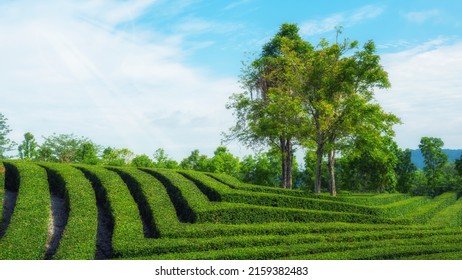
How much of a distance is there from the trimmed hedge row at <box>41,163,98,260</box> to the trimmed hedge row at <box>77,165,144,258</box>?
2.11 feet

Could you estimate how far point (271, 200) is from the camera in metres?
25.6

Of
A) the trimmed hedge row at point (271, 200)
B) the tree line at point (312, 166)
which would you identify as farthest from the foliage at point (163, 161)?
the trimmed hedge row at point (271, 200)

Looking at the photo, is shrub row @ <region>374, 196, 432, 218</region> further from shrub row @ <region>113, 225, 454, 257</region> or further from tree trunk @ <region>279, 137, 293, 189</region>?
tree trunk @ <region>279, 137, 293, 189</region>

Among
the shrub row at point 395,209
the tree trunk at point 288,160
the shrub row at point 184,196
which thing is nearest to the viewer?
the shrub row at point 184,196

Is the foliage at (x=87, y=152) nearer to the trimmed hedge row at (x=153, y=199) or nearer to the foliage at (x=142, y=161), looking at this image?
the foliage at (x=142, y=161)

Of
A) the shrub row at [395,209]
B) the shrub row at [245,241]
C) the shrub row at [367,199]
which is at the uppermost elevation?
the shrub row at [367,199]

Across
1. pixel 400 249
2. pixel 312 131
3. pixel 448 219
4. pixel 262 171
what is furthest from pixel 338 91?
pixel 262 171

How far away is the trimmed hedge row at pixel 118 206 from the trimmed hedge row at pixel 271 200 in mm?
4680

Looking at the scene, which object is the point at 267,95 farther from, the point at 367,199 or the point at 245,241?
the point at 245,241

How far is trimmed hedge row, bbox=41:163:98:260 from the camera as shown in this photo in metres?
16.3

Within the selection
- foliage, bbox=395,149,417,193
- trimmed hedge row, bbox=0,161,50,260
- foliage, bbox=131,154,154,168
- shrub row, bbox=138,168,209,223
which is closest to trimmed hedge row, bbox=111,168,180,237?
shrub row, bbox=138,168,209,223

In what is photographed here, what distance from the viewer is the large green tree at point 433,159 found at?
5709 centimetres

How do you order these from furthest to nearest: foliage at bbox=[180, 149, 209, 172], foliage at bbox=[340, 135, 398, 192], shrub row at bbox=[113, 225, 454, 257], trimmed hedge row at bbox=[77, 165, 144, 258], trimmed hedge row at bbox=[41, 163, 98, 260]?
foliage at bbox=[180, 149, 209, 172]
foliage at bbox=[340, 135, 398, 192]
trimmed hedge row at bbox=[77, 165, 144, 258]
shrub row at bbox=[113, 225, 454, 257]
trimmed hedge row at bbox=[41, 163, 98, 260]
